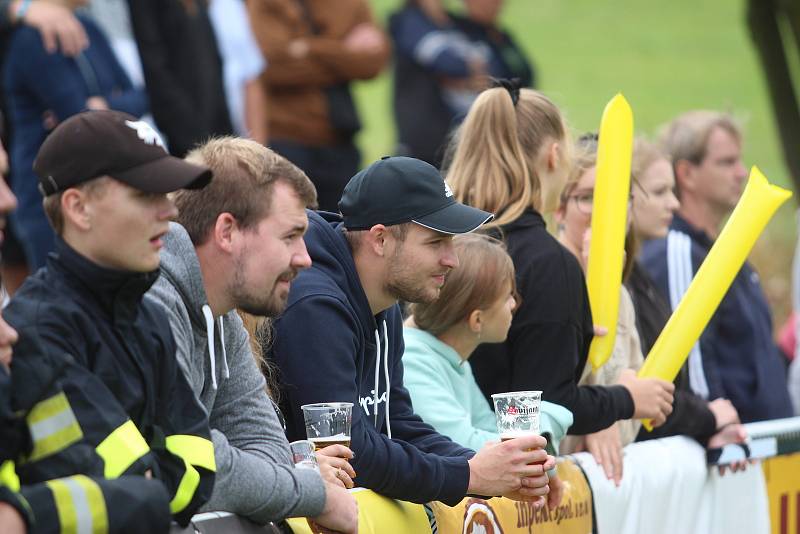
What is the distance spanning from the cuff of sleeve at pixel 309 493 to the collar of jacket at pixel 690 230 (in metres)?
3.89

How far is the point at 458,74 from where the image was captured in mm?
9969

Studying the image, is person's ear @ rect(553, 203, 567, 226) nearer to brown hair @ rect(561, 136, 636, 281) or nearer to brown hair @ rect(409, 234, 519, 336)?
brown hair @ rect(561, 136, 636, 281)

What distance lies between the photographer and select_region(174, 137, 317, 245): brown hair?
383 cm

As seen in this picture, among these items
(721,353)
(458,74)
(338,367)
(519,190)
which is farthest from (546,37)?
(338,367)

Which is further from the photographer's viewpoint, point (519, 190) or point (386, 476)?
point (519, 190)

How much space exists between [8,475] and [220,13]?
6456 mm

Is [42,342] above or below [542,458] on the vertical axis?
above

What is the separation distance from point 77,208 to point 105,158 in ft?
0.41

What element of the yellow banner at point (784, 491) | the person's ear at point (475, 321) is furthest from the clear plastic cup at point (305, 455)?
the yellow banner at point (784, 491)

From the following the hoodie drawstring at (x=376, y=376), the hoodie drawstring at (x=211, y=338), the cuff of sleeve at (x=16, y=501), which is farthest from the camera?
the hoodie drawstring at (x=376, y=376)

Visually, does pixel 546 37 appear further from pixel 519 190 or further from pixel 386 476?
pixel 386 476

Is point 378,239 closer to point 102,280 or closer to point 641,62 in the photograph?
point 102,280

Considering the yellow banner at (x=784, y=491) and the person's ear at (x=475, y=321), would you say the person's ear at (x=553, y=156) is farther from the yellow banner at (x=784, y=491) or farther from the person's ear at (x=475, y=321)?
the yellow banner at (x=784, y=491)

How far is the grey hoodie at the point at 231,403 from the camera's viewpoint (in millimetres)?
3654
